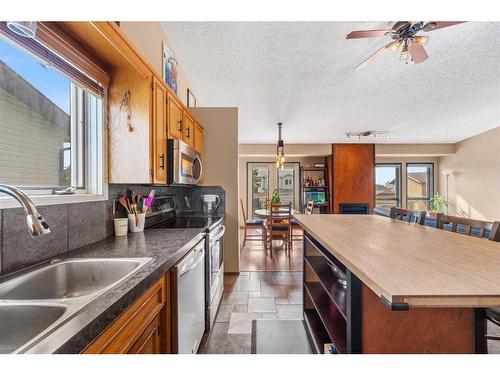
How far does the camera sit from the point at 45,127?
1310 millimetres

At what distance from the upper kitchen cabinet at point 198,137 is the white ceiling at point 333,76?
707 millimetres

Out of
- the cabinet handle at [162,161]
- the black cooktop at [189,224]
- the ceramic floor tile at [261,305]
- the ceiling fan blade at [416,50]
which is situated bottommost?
the ceramic floor tile at [261,305]

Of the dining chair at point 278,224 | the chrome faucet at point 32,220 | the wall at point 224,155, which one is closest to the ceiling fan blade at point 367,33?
the wall at point 224,155

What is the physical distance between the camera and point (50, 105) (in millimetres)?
1343

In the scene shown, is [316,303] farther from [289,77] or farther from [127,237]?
[289,77]

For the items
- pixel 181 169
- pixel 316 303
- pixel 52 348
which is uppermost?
pixel 181 169

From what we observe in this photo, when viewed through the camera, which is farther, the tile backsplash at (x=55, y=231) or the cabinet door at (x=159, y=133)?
the cabinet door at (x=159, y=133)

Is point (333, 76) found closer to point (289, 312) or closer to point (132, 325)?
point (289, 312)

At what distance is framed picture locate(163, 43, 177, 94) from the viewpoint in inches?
99.4

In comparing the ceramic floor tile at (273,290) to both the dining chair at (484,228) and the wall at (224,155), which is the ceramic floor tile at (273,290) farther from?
the dining chair at (484,228)

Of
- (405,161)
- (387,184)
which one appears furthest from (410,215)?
(405,161)

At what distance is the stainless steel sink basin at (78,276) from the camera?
103 cm

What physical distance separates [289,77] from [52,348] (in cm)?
336
